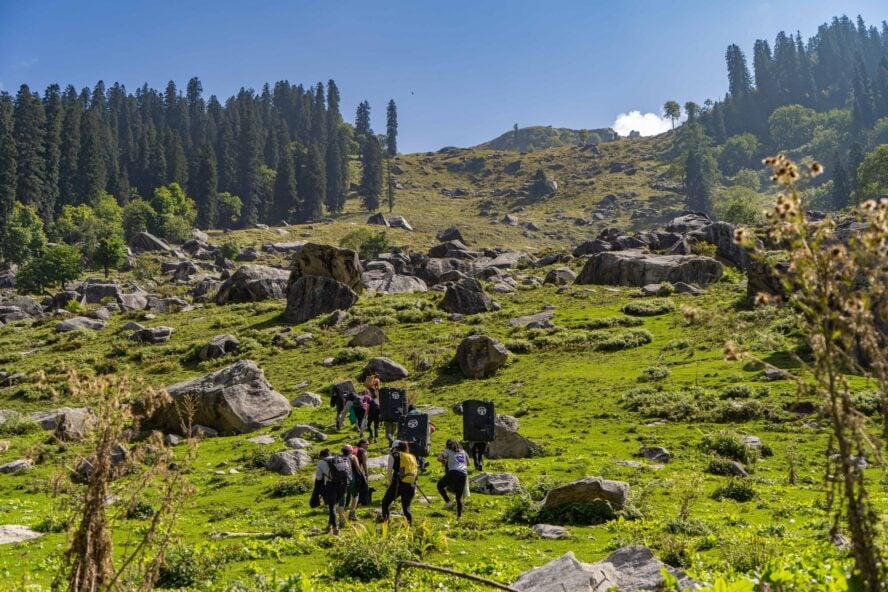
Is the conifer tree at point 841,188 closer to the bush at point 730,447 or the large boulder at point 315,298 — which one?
the large boulder at point 315,298

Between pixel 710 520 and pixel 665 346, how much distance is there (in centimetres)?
3055

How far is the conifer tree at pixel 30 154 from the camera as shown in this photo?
130m

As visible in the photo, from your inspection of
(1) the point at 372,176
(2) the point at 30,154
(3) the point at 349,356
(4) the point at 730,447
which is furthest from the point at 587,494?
(1) the point at 372,176

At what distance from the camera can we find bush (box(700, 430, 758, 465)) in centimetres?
2548

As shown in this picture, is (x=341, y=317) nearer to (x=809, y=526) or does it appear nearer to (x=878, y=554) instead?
(x=809, y=526)

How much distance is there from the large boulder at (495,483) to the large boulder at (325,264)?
4555 centimetres

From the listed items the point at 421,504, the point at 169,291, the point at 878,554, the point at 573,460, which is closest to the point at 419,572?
the point at 421,504

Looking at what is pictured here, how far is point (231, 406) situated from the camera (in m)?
33.9

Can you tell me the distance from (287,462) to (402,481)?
9.78 m

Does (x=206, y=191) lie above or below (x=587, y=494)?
above

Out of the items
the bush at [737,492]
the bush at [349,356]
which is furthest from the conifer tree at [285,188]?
the bush at [737,492]

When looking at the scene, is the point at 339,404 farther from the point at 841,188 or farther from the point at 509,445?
the point at 841,188

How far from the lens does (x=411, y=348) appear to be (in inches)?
1983

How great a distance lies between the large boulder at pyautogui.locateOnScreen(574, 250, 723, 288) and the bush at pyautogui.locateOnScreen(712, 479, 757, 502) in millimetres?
51603
